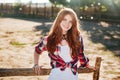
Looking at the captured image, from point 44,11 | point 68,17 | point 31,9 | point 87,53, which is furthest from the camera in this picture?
point 31,9

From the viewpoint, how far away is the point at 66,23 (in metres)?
3.16

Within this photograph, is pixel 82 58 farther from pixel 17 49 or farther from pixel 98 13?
pixel 98 13

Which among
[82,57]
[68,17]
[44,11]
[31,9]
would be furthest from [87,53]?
[31,9]

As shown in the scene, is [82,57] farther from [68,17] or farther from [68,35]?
[68,17]

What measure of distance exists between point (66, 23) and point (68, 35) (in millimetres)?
139

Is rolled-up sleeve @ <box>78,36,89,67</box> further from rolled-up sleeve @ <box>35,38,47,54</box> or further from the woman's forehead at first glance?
rolled-up sleeve @ <box>35,38,47,54</box>

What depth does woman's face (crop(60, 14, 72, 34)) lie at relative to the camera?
124 inches

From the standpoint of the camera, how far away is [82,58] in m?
3.37

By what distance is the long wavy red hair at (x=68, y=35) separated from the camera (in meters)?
3.13

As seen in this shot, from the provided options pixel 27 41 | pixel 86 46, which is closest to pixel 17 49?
pixel 27 41

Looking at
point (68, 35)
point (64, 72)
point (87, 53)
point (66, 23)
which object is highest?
point (66, 23)

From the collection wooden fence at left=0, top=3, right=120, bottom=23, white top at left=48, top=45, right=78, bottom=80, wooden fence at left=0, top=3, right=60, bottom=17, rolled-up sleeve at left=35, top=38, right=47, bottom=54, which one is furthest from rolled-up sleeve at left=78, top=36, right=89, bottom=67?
wooden fence at left=0, top=3, right=60, bottom=17

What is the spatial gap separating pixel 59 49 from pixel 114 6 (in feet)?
97.9

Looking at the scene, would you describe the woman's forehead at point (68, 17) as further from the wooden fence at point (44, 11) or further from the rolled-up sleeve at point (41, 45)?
the wooden fence at point (44, 11)
